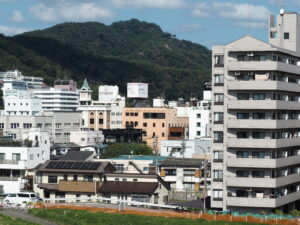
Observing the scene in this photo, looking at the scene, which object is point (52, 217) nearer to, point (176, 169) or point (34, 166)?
point (34, 166)

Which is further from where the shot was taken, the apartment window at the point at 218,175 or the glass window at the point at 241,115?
the apartment window at the point at 218,175

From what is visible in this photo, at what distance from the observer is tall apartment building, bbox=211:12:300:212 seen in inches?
2186

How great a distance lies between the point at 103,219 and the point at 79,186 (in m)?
15.4

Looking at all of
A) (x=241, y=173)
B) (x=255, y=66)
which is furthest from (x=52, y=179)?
(x=255, y=66)

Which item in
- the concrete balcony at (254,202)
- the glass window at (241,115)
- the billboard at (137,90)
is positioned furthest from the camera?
the billboard at (137,90)

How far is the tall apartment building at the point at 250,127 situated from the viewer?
55.5 m

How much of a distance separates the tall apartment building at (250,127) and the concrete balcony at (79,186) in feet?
38.8

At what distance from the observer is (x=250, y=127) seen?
55500 mm

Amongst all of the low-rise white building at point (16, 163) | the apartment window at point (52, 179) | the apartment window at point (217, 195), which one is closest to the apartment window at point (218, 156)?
the apartment window at point (217, 195)

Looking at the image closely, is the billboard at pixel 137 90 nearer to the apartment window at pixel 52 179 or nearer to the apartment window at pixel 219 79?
the apartment window at pixel 52 179

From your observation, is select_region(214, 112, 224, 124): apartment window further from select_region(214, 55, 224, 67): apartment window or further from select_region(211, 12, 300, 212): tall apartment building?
select_region(214, 55, 224, 67): apartment window

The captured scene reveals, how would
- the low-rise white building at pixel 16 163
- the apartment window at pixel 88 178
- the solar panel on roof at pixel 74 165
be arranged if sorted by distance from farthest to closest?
1. the low-rise white building at pixel 16 163
2. the solar panel on roof at pixel 74 165
3. the apartment window at pixel 88 178

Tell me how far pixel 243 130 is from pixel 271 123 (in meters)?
2.32

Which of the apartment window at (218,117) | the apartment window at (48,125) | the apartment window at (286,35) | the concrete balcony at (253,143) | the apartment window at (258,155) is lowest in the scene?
the apartment window at (48,125)
